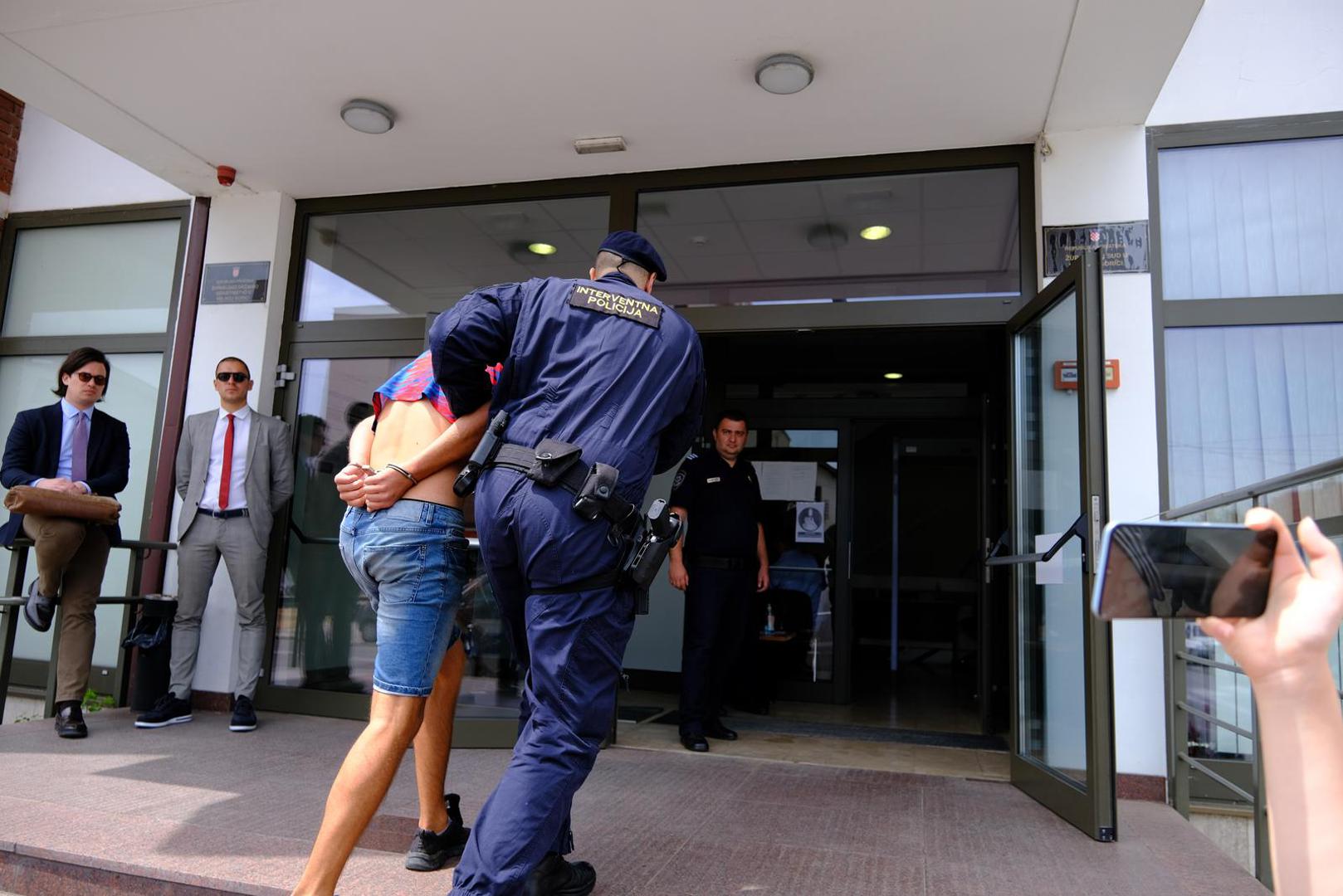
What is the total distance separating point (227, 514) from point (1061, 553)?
380 centimetres

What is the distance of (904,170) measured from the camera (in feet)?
14.0

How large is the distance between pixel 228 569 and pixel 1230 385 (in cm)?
461

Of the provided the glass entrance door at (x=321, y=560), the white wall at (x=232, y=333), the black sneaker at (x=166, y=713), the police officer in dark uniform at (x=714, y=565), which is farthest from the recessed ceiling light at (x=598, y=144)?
the black sneaker at (x=166, y=713)

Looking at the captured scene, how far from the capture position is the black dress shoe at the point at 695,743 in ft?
13.5

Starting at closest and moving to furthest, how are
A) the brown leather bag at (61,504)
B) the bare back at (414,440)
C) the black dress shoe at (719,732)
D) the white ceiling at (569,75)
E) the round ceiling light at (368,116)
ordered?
the bare back at (414,440), the white ceiling at (569,75), the brown leather bag at (61,504), the round ceiling light at (368,116), the black dress shoe at (719,732)

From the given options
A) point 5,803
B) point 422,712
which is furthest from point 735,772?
point 5,803

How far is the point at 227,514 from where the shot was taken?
440 centimetres

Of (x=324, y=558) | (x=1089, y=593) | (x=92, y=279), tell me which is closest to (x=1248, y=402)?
(x=1089, y=593)

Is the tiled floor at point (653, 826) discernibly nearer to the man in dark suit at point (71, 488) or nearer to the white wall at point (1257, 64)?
the man in dark suit at point (71, 488)

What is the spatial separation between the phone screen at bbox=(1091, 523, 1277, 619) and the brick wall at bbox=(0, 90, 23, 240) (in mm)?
6853

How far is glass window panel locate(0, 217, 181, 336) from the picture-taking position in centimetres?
527

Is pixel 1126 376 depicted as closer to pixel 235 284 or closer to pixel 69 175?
pixel 235 284

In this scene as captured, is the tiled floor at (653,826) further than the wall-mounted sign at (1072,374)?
No

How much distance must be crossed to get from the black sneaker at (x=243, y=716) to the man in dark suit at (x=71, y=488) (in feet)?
1.91
